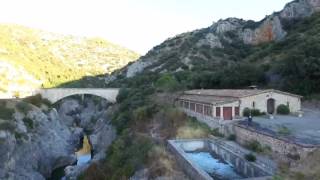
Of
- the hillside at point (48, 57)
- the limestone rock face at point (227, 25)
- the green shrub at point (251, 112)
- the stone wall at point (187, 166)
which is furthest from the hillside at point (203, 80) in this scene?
the hillside at point (48, 57)

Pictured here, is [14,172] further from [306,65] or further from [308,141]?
[306,65]

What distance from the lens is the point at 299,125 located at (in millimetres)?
31078

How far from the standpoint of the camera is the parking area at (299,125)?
988 inches

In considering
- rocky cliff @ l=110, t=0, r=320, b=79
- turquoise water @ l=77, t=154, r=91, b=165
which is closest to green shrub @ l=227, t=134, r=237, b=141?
turquoise water @ l=77, t=154, r=91, b=165

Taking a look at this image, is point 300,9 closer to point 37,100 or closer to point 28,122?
point 37,100

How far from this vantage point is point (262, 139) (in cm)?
2752

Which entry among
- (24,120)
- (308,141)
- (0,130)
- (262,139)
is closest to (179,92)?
(24,120)

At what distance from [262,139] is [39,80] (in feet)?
344

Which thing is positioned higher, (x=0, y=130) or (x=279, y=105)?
(x=279, y=105)

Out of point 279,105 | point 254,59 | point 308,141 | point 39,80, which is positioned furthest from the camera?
point 39,80

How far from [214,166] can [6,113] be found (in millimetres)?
33939

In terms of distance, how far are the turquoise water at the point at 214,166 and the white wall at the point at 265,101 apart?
26.1ft

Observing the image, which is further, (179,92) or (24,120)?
(179,92)

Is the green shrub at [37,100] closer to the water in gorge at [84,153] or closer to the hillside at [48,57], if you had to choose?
the water in gorge at [84,153]
